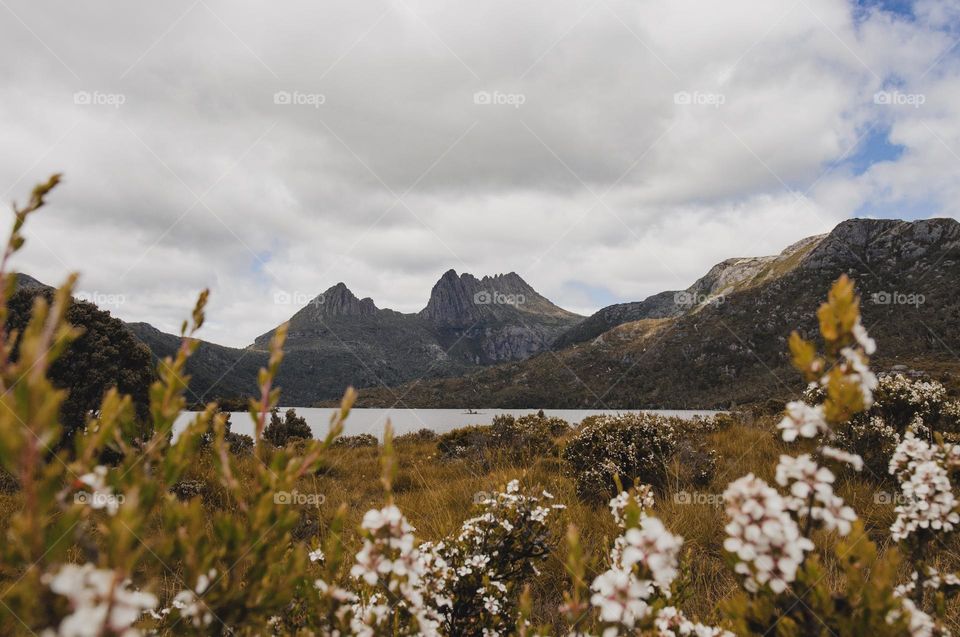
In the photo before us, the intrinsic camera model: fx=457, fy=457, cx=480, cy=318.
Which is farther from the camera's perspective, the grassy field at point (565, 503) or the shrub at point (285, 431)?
the shrub at point (285, 431)

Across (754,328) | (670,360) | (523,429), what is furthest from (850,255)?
(523,429)

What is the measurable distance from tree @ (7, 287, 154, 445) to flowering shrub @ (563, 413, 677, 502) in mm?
8596

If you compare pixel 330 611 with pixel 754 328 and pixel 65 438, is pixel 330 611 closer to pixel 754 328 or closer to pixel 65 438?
pixel 65 438

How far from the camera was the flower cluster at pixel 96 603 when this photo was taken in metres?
0.89

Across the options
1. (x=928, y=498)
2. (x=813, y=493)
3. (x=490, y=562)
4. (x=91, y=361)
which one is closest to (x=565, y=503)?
(x=490, y=562)

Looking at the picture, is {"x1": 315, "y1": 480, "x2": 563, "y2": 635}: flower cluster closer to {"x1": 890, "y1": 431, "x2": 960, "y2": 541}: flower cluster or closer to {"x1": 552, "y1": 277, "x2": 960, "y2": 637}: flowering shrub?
{"x1": 552, "y1": 277, "x2": 960, "y2": 637}: flowering shrub

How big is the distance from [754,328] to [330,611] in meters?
99.1

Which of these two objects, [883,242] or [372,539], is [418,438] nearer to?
[372,539]

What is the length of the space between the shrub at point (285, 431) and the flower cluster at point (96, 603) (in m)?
17.3

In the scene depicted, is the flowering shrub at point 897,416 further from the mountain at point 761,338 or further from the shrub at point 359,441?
the mountain at point 761,338

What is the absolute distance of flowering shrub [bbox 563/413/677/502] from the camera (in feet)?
25.1

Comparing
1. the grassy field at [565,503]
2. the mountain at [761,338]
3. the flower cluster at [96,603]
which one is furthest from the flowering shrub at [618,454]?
the mountain at [761,338]

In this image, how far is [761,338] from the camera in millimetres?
82250

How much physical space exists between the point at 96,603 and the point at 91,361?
1159 cm
